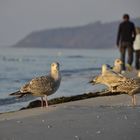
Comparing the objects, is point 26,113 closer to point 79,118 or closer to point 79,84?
point 79,118

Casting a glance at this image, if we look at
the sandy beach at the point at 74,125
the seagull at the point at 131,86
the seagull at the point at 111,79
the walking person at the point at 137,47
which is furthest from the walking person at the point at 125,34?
the sandy beach at the point at 74,125

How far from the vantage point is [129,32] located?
71.2 ft

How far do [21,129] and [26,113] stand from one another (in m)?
1.71

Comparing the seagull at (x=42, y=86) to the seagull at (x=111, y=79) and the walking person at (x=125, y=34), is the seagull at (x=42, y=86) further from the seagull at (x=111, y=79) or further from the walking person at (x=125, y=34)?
the walking person at (x=125, y=34)

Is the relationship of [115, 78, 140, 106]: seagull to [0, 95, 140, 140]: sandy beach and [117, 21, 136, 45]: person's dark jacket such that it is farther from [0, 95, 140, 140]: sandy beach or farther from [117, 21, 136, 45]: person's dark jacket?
[117, 21, 136, 45]: person's dark jacket

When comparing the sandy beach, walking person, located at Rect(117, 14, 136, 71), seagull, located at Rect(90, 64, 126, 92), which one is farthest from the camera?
walking person, located at Rect(117, 14, 136, 71)

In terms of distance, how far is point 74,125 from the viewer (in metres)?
8.19

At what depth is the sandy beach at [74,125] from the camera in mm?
7617

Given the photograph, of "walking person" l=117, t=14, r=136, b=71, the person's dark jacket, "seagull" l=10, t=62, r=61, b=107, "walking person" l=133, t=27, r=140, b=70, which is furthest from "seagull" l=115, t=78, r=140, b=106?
"walking person" l=133, t=27, r=140, b=70

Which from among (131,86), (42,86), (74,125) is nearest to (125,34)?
(131,86)

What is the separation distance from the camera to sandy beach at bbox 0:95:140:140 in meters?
7.62

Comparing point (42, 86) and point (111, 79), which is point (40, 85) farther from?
point (111, 79)

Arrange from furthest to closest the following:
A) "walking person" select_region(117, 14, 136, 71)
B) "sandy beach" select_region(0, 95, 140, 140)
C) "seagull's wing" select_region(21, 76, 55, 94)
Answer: "walking person" select_region(117, 14, 136, 71)
"seagull's wing" select_region(21, 76, 55, 94)
"sandy beach" select_region(0, 95, 140, 140)

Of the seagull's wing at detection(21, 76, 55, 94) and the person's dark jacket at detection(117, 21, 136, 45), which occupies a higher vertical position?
the person's dark jacket at detection(117, 21, 136, 45)
